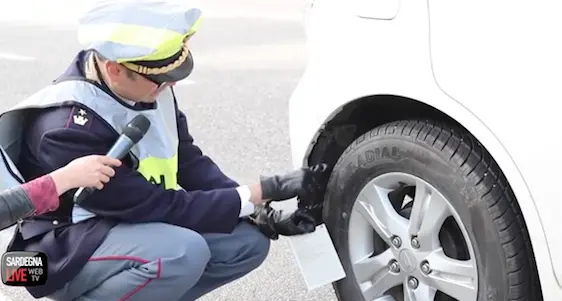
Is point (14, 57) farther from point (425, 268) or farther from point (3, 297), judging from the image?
point (425, 268)

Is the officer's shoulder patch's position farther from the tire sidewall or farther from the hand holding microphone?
the tire sidewall

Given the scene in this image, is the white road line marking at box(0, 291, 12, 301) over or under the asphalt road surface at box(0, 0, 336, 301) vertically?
over

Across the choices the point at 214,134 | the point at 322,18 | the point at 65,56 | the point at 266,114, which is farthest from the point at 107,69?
the point at 65,56

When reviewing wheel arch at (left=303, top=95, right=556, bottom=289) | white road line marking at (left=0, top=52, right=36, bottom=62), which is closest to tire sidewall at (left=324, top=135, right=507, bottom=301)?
wheel arch at (left=303, top=95, right=556, bottom=289)

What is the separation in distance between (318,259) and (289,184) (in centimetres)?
27

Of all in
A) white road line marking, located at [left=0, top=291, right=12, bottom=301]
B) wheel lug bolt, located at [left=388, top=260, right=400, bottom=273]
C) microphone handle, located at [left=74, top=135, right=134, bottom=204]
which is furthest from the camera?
white road line marking, located at [left=0, top=291, right=12, bottom=301]

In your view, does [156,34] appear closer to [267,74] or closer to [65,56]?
[267,74]

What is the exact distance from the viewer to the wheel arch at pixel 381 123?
2730 millimetres

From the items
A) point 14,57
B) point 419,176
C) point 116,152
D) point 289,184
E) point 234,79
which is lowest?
point 14,57

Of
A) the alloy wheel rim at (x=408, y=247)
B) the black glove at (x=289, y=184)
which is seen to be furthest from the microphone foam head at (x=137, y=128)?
the alloy wheel rim at (x=408, y=247)

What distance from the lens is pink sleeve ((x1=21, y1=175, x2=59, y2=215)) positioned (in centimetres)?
267

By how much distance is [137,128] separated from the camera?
2975mm

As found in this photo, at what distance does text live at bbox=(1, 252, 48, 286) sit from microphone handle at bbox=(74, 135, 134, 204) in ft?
0.84

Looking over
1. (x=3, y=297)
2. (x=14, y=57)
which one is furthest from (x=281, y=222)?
(x=14, y=57)
